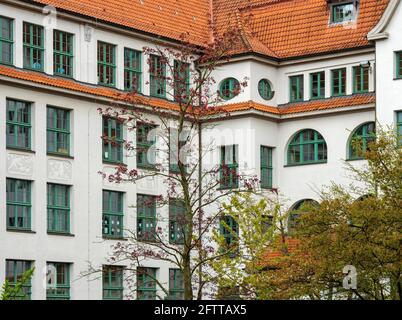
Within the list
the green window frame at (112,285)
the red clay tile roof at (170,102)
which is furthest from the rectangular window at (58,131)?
the green window frame at (112,285)

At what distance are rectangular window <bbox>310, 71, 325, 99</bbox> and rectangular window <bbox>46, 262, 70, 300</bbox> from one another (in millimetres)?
13781

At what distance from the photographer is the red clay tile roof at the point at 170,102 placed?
45062 mm

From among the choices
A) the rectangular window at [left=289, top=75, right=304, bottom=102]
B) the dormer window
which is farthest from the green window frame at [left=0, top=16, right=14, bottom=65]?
the dormer window

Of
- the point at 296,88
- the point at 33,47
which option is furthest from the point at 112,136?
the point at 296,88

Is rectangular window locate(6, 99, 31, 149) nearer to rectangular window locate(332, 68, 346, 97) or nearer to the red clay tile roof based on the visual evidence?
the red clay tile roof

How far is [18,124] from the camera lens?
44750mm

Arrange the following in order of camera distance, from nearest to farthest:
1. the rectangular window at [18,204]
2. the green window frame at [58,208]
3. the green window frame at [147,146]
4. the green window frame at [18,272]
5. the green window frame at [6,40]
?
the green window frame at [18,272] → the rectangular window at [18,204] → the green window frame at [6,40] → the green window frame at [58,208] → the green window frame at [147,146]

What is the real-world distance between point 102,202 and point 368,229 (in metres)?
15.2

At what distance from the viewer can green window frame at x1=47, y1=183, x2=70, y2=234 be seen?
4594 cm

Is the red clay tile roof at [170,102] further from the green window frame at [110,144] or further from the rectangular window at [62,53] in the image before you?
the green window frame at [110,144]

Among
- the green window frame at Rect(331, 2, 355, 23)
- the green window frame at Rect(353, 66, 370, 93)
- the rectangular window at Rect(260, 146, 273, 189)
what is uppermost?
the green window frame at Rect(331, 2, 355, 23)

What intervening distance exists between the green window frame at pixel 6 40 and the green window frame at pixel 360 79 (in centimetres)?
1513

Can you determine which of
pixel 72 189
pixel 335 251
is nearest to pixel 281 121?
pixel 72 189
